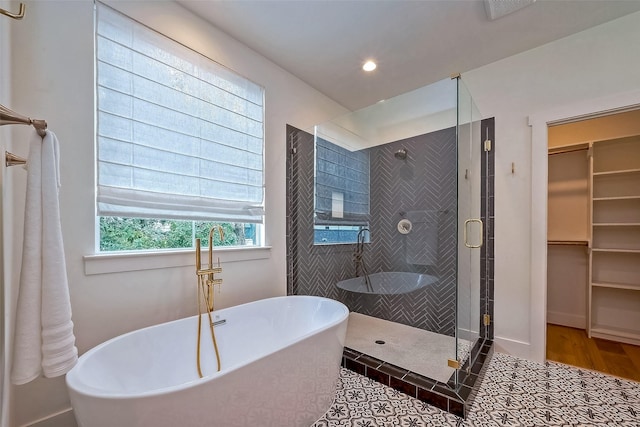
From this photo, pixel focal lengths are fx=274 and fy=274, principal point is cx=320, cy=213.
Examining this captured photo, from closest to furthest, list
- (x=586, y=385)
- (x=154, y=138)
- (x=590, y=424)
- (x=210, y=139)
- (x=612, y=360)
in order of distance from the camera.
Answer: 1. (x=590, y=424)
2. (x=154, y=138)
3. (x=586, y=385)
4. (x=210, y=139)
5. (x=612, y=360)

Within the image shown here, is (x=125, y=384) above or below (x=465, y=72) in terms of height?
below

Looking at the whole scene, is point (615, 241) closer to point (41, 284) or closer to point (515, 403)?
point (515, 403)

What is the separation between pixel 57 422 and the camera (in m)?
1.42

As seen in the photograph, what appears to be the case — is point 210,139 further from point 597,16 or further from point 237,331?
point 597,16

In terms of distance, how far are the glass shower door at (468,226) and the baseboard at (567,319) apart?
54.5 inches

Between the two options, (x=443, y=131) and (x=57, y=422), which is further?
(x=443, y=131)

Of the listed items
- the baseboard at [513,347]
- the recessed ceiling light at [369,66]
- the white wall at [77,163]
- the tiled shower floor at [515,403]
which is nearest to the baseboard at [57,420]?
the white wall at [77,163]

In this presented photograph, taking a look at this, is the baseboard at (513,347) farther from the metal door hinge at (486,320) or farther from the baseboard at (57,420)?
the baseboard at (57,420)

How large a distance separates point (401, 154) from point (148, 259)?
2.32 m

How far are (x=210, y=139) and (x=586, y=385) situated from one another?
324 centimetres

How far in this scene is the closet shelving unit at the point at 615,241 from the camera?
2.66m

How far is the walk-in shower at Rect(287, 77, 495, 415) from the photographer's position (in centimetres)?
225

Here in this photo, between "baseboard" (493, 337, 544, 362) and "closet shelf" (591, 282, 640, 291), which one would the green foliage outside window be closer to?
"baseboard" (493, 337, 544, 362)

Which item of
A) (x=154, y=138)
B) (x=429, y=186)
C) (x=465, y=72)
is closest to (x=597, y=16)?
(x=465, y=72)
